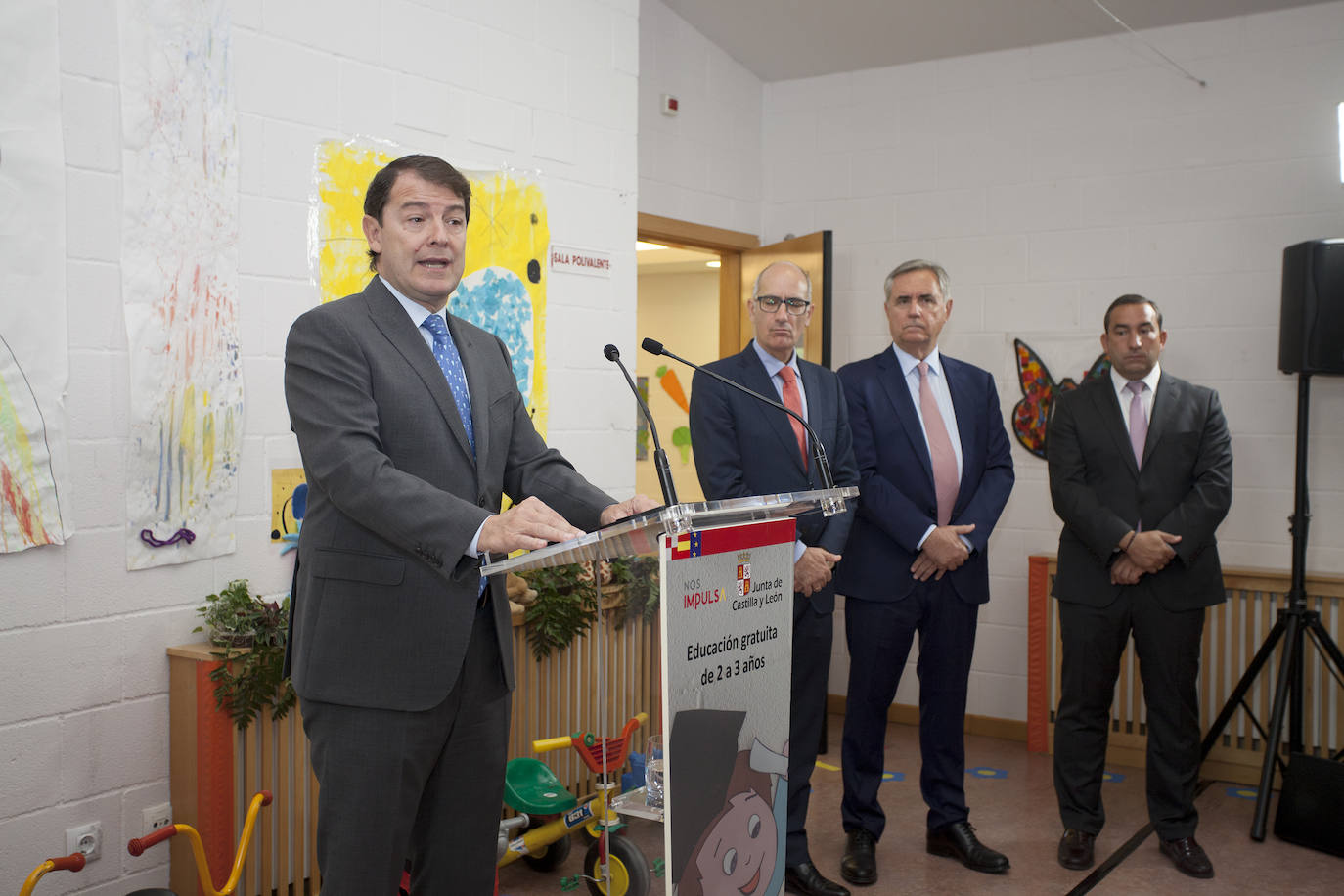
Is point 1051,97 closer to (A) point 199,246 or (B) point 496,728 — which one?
(A) point 199,246

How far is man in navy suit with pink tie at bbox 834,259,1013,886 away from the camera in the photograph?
3.26 meters

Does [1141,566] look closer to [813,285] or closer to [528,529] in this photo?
[813,285]

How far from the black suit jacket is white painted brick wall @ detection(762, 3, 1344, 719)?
117 centimetres

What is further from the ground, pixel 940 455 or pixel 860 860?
pixel 940 455

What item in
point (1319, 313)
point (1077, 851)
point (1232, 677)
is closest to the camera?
point (1077, 851)

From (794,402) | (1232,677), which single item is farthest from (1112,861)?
(794,402)

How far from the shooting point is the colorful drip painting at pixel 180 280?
2.70 metres

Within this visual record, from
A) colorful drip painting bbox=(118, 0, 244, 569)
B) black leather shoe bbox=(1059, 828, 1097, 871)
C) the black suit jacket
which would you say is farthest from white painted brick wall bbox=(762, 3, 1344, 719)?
colorful drip painting bbox=(118, 0, 244, 569)

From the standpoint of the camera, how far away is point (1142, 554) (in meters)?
3.29

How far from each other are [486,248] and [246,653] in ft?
5.04

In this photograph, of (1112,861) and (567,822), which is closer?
(567,822)

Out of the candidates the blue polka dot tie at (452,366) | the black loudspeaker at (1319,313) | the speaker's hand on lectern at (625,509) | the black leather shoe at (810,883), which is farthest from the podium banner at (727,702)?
the black loudspeaker at (1319,313)

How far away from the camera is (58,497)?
101 inches

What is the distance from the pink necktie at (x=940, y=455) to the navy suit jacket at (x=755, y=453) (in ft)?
1.07
